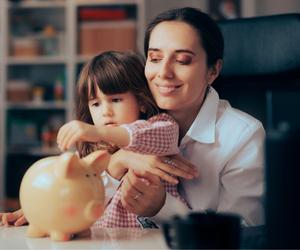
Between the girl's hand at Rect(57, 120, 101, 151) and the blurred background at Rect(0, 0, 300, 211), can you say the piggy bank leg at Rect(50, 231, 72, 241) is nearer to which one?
the girl's hand at Rect(57, 120, 101, 151)

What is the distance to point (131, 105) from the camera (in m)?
1.12

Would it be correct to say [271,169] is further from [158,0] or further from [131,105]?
[158,0]

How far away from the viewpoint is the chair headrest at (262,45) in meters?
1.48

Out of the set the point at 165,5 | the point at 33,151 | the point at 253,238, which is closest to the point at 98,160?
the point at 253,238

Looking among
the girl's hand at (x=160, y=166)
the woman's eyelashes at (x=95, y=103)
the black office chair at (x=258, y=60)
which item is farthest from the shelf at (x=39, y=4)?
the girl's hand at (x=160, y=166)

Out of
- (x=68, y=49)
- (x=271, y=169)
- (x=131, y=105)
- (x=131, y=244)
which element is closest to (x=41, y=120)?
(x=68, y=49)

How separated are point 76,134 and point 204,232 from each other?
0.27 metres

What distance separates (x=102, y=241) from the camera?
35.0 inches

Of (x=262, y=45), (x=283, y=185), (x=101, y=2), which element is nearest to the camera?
(x=283, y=185)

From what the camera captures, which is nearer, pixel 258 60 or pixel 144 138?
pixel 144 138

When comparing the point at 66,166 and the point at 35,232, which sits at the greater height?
the point at 66,166

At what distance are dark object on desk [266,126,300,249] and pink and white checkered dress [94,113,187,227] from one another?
299 mm

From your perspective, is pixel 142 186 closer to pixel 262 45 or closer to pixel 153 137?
pixel 153 137

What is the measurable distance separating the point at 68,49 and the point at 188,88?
263cm
